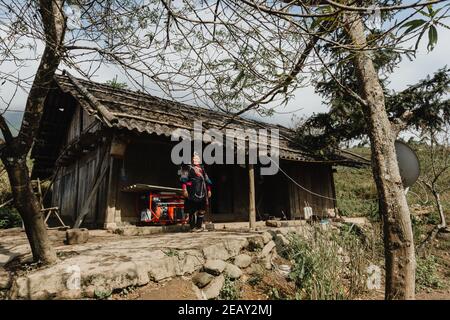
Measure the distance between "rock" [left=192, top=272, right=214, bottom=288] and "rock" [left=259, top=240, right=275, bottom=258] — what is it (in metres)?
1.59

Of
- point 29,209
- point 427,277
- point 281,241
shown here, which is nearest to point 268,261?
point 281,241

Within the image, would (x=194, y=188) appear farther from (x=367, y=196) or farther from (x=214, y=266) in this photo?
(x=367, y=196)

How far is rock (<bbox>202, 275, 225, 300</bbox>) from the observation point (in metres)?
4.33

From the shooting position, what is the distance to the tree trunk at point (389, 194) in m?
4.47

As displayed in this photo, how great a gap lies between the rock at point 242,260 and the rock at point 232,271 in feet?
0.84

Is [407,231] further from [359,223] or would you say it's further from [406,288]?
[359,223]

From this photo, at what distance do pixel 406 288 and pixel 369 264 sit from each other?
5.11 feet

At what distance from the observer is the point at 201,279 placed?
14.8 ft

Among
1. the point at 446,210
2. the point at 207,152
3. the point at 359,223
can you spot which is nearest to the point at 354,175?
the point at 446,210

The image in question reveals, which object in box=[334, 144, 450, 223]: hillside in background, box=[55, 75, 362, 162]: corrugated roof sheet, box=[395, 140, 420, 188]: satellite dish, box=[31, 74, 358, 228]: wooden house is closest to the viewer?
box=[395, 140, 420, 188]: satellite dish

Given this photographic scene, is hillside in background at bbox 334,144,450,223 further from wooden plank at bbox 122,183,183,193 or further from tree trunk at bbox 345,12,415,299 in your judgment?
wooden plank at bbox 122,183,183,193

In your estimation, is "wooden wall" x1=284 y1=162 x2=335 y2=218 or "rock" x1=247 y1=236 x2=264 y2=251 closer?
"rock" x1=247 y1=236 x2=264 y2=251

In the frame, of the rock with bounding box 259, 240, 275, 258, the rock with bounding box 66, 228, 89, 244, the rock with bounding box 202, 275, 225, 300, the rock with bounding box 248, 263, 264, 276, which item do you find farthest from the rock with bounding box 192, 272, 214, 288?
the rock with bounding box 66, 228, 89, 244

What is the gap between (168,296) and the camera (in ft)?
13.1
